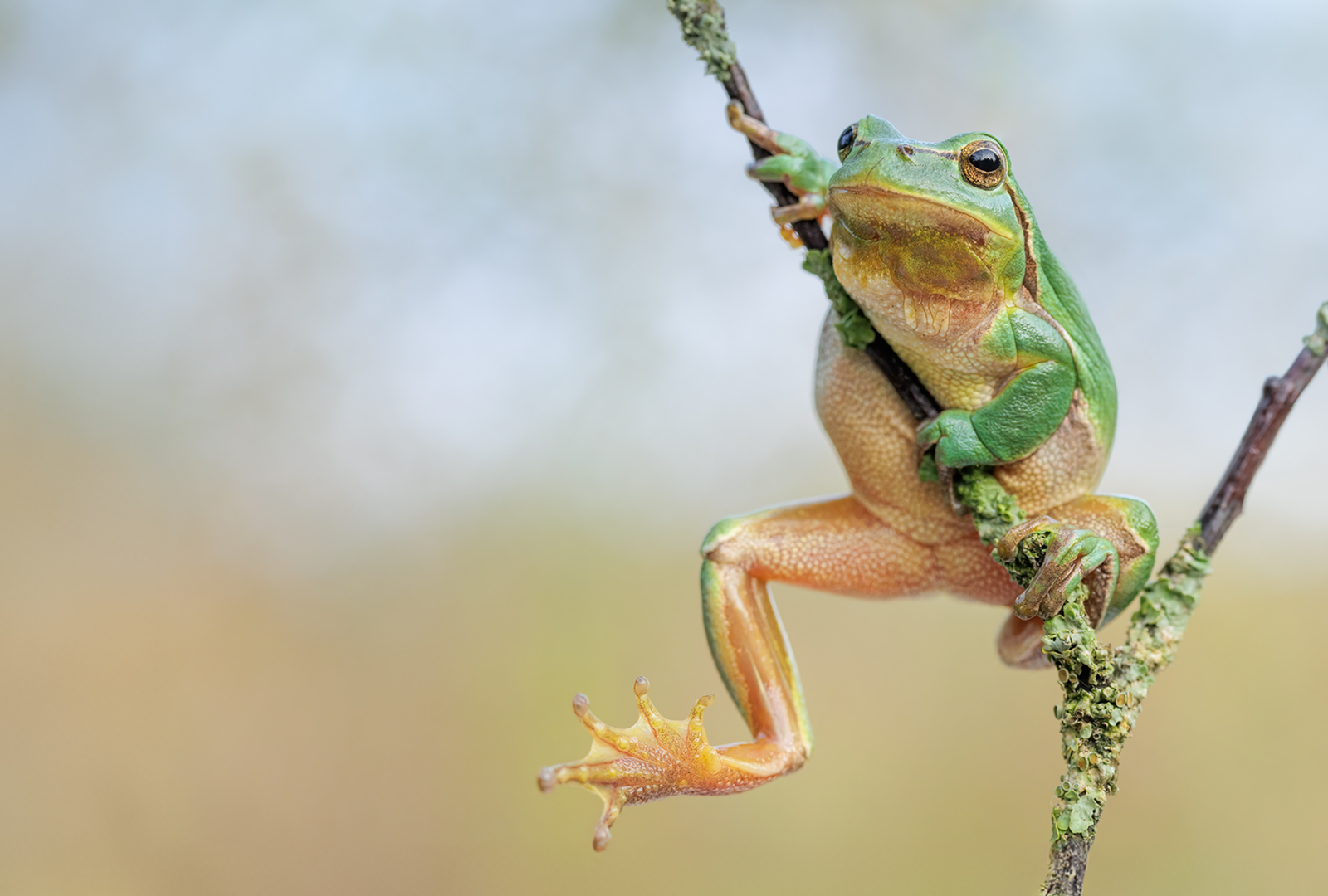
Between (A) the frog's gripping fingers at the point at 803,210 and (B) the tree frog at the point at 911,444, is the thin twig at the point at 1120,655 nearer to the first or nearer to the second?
(B) the tree frog at the point at 911,444

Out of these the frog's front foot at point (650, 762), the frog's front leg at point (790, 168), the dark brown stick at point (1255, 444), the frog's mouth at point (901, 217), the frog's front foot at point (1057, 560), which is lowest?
the frog's front foot at point (650, 762)

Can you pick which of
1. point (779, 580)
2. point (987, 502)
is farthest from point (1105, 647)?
point (779, 580)

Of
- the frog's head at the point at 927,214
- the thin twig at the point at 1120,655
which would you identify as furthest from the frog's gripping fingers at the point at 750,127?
the thin twig at the point at 1120,655


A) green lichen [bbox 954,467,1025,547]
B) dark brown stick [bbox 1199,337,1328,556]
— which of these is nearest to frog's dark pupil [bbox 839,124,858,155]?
green lichen [bbox 954,467,1025,547]

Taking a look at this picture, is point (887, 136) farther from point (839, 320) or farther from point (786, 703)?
point (786, 703)

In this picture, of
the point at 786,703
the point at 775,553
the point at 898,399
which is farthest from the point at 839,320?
the point at 786,703

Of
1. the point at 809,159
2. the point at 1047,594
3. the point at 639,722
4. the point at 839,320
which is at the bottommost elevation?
the point at 639,722
